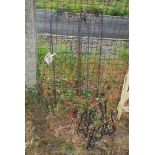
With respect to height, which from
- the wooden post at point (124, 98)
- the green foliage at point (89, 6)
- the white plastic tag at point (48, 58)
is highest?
the green foliage at point (89, 6)

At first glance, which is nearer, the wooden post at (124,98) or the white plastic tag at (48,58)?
the wooden post at (124,98)

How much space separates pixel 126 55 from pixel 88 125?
1.57ft

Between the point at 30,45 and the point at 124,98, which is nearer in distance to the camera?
the point at 124,98

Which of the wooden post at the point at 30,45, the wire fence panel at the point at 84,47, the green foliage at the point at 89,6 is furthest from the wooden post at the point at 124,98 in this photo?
the wooden post at the point at 30,45

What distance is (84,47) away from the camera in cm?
342

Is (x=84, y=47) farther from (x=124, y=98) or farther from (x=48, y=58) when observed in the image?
(x=124, y=98)

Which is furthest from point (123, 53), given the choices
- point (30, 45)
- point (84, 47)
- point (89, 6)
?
point (30, 45)

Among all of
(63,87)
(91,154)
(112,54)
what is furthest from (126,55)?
(91,154)

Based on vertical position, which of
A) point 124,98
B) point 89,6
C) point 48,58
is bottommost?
point 124,98

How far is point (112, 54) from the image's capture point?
3.46 m

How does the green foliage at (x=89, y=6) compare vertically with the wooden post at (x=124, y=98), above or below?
above

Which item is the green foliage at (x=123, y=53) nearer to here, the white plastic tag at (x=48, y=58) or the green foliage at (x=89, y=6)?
the green foliage at (x=89, y=6)

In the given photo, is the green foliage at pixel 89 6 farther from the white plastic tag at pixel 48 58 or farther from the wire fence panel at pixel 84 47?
the white plastic tag at pixel 48 58

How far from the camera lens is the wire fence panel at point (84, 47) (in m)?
3.28
